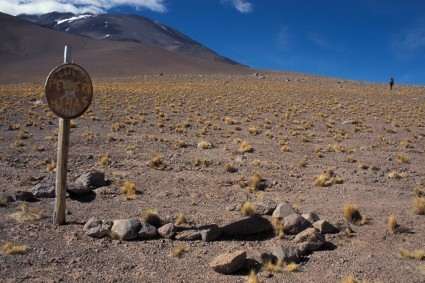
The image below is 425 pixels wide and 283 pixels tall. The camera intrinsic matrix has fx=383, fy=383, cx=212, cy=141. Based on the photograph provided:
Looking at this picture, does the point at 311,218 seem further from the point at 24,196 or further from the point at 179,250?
the point at 24,196

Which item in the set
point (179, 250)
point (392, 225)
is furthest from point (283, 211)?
point (179, 250)

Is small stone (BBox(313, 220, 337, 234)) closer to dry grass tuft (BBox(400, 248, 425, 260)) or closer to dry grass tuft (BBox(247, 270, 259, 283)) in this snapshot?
dry grass tuft (BBox(400, 248, 425, 260))

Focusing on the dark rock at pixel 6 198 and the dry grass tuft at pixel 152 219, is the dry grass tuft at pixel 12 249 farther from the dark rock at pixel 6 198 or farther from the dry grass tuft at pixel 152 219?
the dark rock at pixel 6 198

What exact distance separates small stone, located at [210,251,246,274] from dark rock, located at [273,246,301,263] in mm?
604

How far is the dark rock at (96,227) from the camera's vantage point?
258 inches

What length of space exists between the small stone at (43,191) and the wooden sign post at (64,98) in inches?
66.4

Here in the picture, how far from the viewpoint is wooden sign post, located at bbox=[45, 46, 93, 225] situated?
6.61 m

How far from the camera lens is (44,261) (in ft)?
18.6

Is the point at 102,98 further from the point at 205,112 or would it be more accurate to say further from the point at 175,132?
the point at 175,132

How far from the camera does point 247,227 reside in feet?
22.5

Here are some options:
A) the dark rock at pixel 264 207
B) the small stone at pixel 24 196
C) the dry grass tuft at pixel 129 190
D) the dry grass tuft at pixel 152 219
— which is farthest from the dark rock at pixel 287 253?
the small stone at pixel 24 196

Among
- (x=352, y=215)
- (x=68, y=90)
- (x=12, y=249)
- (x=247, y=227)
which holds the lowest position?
(x=12, y=249)

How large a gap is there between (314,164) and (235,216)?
5.73 m

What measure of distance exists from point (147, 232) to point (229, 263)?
A: 1.78 meters
